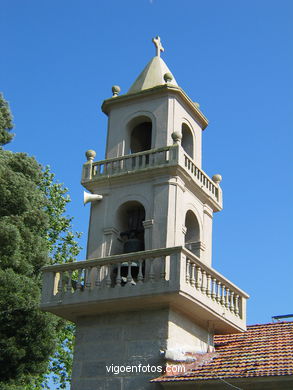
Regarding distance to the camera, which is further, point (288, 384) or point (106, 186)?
point (106, 186)

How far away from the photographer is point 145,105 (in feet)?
60.7

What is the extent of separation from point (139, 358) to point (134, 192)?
13.8 ft

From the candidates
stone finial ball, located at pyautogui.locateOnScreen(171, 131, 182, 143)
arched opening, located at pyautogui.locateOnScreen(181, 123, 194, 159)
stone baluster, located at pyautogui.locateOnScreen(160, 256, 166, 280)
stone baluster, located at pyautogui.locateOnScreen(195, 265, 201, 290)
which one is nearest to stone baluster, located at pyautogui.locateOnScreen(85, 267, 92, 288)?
stone baluster, located at pyautogui.locateOnScreen(160, 256, 166, 280)

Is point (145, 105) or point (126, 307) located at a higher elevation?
point (145, 105)

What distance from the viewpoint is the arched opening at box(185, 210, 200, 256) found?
57.8ft

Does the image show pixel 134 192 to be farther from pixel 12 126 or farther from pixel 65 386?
Result: pixel 65 386

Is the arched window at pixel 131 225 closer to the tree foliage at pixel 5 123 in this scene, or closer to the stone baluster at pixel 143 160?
the stone baluster at pixel 143 160

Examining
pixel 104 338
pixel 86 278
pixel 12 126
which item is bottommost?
pixel 104 338

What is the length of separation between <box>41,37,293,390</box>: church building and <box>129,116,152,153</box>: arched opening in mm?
87

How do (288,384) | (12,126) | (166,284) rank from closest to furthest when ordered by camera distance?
(288,384) → (166,284) → (12,126)

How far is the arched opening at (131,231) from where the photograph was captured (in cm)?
1602

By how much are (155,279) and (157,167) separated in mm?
3127

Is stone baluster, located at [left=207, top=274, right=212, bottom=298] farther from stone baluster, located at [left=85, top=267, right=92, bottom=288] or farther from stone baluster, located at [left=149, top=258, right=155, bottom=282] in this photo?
stone baluster, located at [left=85, top=267, right=92, bottom=288]

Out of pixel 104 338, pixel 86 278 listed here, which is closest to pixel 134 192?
pixel 86 278
